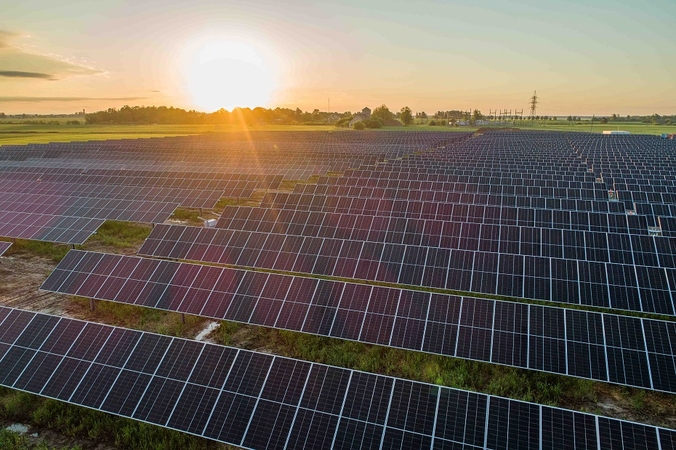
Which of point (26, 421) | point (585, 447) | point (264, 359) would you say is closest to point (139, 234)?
point (26, 421)

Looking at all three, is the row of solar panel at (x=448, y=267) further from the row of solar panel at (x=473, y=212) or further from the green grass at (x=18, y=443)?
the green grass at (x=18, y=443)

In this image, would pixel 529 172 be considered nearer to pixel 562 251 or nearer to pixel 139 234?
pixel 562 251

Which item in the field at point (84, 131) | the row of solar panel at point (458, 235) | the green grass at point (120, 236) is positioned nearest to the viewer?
the row of solar panel at point (458, 235)

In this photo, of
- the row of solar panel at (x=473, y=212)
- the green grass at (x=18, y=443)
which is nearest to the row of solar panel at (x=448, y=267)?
the row of solar panel at (x=473, y=212)

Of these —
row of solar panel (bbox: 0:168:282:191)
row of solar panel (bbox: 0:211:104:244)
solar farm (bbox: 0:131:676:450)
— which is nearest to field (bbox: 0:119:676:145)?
row of solar panel (bbox: 0:168:282:191)

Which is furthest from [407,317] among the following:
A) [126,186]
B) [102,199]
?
[126,186]

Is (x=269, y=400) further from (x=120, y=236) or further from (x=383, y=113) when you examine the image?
(x=383, y=113)
